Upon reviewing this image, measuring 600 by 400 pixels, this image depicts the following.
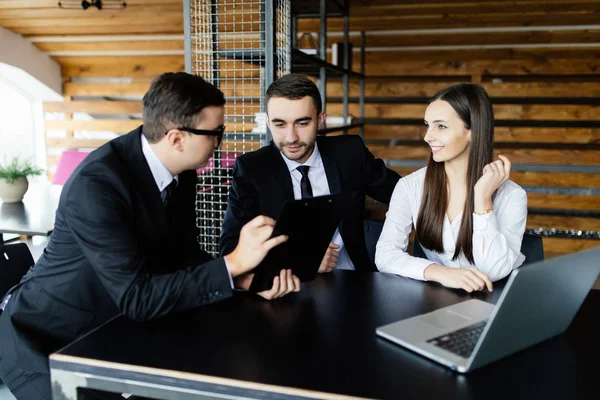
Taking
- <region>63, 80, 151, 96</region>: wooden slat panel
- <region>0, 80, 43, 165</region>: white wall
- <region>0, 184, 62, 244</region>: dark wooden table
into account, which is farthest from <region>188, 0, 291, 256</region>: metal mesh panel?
<region>0, 80, 43, 165</region>: white wall

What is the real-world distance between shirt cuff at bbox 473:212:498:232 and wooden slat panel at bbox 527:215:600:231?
3.74 m

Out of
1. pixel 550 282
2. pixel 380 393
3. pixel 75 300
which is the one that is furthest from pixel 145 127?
pixel 550 282

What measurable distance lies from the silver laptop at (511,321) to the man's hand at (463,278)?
20cm

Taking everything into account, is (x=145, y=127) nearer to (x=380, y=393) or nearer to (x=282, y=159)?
(x=282, y=159)

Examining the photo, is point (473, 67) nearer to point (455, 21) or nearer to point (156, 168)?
point (455, 21)

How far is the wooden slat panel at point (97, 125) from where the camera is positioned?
623 cm

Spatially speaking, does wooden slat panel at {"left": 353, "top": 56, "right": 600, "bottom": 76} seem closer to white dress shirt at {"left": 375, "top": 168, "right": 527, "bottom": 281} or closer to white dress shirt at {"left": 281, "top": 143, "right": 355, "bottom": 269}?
white dress shirt at {"left": 281, "top": 143, "right": 355, "bottom": 269}

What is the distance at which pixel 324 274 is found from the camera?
1.72 meters

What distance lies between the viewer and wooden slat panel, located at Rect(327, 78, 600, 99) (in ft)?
16.2

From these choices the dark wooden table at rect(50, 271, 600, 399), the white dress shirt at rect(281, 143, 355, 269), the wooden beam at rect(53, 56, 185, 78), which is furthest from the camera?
the wooden beam at rect(53, 56, 185, 78)

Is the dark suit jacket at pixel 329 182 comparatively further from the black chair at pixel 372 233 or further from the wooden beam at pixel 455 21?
the wooden beam at pixel 455 21

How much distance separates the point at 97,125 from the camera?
6293 millimetres

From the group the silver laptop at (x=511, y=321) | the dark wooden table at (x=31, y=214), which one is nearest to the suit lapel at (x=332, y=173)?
the silver laptop at (x=511, y=321)

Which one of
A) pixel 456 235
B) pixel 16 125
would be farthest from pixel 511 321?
pixel 16 125
